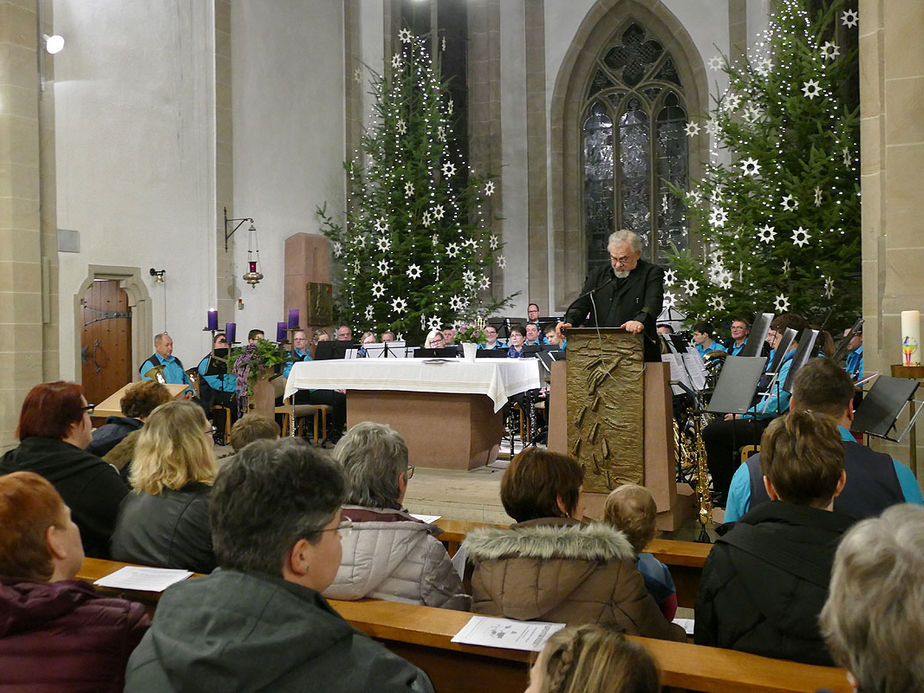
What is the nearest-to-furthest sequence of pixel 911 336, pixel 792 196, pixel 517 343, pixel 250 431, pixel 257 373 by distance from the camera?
pixel 250 431 < pixel 911 336 < pixel 257 373 < pixel 792 196 < pixel 517 343

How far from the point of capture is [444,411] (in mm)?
7734

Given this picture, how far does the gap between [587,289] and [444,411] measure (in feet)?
7.51

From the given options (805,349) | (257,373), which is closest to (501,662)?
(805,349)

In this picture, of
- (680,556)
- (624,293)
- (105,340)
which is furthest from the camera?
(105,340)

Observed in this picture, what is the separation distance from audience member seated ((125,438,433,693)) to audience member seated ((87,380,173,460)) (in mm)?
3205

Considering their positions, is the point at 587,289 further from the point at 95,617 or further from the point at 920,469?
the point at 95,617

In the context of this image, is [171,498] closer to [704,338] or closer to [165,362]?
[165,362]

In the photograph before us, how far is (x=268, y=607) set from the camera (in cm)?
147

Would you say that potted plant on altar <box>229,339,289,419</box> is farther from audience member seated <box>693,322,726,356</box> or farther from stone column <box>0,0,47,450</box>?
audience member seated <box>693,322,726,356</box>

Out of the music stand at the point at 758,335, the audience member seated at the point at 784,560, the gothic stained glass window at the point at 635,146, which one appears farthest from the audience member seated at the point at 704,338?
the audience member seated at the point at 784,560

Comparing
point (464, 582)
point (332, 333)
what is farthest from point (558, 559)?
point (332, 333)

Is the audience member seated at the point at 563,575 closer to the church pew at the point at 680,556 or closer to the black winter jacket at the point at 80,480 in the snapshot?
the church pew at the point at 680,556

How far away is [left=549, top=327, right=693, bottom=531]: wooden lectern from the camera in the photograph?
532cm

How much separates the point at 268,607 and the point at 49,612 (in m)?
0.60
